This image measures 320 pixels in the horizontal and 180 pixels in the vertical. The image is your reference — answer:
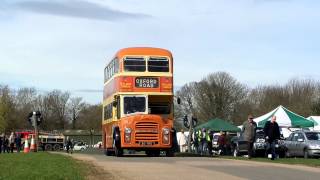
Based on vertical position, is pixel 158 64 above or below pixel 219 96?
below

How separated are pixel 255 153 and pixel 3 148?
2485 cm

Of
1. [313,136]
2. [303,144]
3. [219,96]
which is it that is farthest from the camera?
[219,96]

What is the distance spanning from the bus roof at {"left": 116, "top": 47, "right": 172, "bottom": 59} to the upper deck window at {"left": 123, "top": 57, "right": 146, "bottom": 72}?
26cm

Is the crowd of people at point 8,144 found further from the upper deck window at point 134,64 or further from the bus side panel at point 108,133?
the upper deck window at point 134,64

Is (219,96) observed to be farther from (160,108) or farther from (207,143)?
(160,108)

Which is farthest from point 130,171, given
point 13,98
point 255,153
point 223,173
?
point 13,98

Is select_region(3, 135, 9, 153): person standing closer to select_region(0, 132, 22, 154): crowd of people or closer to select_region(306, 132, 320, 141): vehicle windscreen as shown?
select_region(0, 132, 22, 154): crowd of people

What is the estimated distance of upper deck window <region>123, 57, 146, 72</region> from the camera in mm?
28656

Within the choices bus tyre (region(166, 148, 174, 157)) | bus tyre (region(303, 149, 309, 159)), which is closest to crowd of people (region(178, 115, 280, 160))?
bus tyre (region(303, 149, 309, 159))

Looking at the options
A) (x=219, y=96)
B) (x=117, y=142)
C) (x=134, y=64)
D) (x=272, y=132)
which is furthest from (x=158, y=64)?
(x=219, y=96)

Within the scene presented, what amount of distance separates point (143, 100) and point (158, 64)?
1.86 metres

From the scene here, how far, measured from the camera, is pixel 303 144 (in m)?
30.1

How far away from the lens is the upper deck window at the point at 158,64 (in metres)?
28.8

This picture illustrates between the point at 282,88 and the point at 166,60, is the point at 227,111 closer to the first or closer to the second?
the point at 282,88
